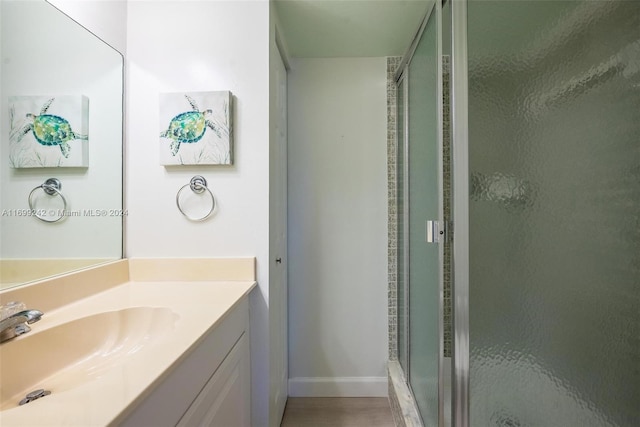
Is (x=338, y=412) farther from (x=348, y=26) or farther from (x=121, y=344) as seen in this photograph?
(x=348, y=26)

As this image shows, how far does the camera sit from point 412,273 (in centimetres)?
157

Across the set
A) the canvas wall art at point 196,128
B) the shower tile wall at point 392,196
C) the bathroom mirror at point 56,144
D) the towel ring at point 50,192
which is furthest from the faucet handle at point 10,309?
the shower tile wall at point 392,196

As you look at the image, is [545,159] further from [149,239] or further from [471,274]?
[149,239]

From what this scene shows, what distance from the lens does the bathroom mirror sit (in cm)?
83

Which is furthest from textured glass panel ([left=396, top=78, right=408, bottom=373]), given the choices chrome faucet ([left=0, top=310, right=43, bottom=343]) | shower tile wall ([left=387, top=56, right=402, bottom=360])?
chrome faucet ([left=0, top=310, right=43, bottom=343])

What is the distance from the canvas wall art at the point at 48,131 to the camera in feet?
2.77

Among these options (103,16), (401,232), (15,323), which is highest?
(103,16)

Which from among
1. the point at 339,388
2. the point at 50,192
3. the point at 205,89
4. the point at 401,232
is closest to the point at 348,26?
the point at 205,89

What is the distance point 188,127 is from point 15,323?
0.89 metres

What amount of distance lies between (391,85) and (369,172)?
61cm

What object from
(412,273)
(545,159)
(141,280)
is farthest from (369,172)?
(141,280)

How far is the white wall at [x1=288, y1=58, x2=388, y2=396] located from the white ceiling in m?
0.11

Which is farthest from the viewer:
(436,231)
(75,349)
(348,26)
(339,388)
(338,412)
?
(339,388)

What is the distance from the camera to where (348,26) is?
5.27ft
